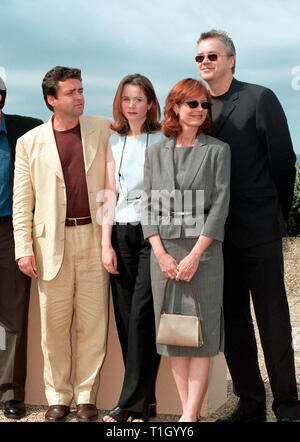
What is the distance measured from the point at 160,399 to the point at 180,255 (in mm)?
1473

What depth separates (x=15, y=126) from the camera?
5.34m

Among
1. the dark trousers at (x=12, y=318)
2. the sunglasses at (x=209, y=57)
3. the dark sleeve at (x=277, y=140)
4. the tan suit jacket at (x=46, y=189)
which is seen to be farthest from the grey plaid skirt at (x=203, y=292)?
the dark trousers at (x=12, y=318)

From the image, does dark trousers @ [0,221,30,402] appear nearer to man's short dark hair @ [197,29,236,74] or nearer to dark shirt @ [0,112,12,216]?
dark shirt @ [0,112,12,216]

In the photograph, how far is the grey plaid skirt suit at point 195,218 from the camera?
13.6 feet

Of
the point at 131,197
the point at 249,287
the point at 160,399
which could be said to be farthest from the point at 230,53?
the point at 160,399

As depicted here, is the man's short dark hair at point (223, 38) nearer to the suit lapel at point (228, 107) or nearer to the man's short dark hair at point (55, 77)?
the suit lapel at point (228, 107)

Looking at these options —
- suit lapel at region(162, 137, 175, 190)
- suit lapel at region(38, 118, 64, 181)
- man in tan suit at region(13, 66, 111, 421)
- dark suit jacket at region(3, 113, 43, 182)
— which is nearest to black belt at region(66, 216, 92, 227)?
man in tan suit at region(13, 66, 111, 421)

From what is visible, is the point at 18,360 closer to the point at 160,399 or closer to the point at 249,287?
the point at 160,399

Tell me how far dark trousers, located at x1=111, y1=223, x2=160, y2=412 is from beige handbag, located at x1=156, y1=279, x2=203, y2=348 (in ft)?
1.36

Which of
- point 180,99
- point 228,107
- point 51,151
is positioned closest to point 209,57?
point 228,107

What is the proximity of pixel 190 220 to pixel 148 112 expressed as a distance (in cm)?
93

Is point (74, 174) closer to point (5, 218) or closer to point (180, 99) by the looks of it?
point (5, 218)

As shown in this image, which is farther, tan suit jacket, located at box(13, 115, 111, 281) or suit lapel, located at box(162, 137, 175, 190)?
tan suit jacket, located at box(13, 115, 111, 281)

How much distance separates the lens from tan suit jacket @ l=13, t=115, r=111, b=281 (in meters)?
4.73
